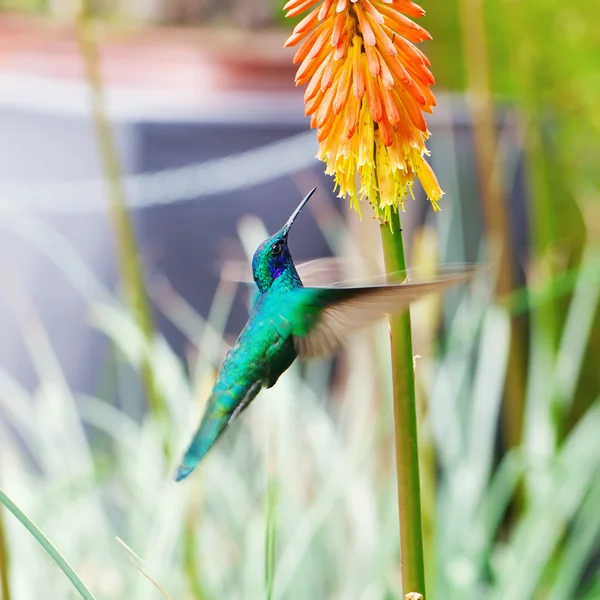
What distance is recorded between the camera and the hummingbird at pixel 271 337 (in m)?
0.63

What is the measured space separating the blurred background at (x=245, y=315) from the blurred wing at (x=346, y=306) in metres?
0.12

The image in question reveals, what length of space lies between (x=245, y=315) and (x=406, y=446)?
216 cm

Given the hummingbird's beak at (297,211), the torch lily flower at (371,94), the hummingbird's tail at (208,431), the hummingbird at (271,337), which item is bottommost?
the hummingbird's tail at (208,431)

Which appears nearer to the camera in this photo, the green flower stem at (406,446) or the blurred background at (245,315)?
the green flower stem at (406,446)

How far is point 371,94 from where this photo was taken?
20.5 inches

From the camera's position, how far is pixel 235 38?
3.31 m

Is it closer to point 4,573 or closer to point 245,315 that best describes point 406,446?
point 4,573

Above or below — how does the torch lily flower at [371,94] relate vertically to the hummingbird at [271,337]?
above

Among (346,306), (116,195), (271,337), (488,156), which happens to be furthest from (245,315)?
(346,306)

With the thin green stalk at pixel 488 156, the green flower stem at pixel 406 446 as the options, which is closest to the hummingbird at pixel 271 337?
the green flower stem at pixel 406 446

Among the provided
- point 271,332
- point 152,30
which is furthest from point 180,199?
point 271,332

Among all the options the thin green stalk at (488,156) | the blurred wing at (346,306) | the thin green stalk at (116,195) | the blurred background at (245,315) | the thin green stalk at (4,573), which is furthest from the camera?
the thin green stalk at (488,156)

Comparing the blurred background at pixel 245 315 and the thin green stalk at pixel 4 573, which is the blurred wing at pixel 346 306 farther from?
the thin green stalk at pixel 4 573

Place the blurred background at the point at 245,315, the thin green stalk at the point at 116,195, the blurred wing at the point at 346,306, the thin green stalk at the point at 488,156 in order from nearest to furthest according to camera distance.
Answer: the blurred wing at the point at 346,306
the thin green stalk at the point at 116,195
the blurred background at the point at 245,315
the thin green stalk at the point at 488,156
